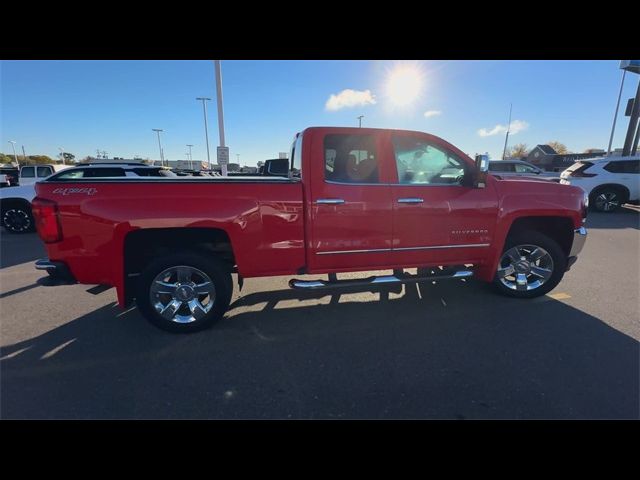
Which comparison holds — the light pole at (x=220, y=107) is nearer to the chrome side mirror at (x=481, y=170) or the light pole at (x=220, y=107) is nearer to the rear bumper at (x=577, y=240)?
the chrome side mirror at (x=481, y=170)

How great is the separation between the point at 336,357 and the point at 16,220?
33.5ft

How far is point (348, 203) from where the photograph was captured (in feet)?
10.2

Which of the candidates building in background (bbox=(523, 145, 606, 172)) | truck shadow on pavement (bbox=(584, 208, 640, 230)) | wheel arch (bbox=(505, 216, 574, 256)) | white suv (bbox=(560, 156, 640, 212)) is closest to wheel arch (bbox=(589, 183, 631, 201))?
white suv (bbox=(560, 156, 640, 212))

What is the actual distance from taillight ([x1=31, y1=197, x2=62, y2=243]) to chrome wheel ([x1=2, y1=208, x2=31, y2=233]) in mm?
7722

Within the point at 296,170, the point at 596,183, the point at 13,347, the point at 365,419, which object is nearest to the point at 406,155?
the point at 296,170

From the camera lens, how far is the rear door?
3113 mm

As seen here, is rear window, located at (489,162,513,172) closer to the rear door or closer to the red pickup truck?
the red pickup truck

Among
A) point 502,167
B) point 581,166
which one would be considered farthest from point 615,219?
point 502,167

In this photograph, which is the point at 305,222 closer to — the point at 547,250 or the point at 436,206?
the point at 436,206

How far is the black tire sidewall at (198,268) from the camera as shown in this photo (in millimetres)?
2947

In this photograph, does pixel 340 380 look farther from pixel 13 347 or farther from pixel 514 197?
pixel 13 347
